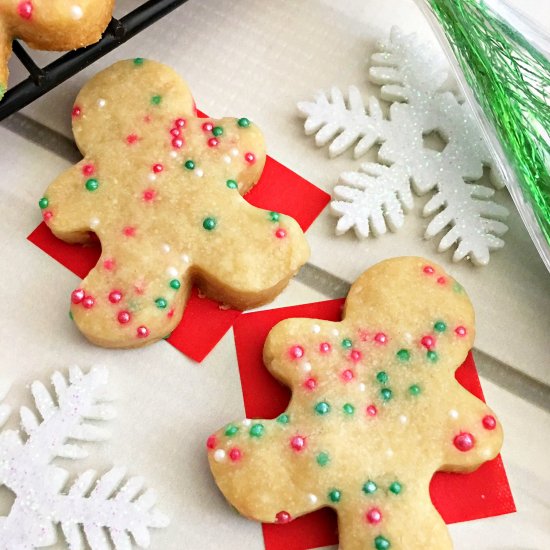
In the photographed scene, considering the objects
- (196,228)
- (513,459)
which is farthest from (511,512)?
(196,228)

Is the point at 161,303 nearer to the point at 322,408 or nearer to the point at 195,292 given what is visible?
the point at 195,292

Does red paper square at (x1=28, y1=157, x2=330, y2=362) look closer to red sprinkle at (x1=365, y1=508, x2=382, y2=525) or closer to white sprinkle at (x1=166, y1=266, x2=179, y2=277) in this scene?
white sprinkle at (x1=166, y1=266, x2=179, y2=277)

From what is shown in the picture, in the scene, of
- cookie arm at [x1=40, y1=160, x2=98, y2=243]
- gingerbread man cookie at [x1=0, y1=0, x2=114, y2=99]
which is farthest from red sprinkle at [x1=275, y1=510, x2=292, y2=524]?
gingerbread man cookie at [x1=0, y1=0, x2=114, y2=99]

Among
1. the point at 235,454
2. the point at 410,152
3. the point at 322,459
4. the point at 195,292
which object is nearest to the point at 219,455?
the point at 235,454

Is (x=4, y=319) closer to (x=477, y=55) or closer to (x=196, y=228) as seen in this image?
(x=196, y=228)

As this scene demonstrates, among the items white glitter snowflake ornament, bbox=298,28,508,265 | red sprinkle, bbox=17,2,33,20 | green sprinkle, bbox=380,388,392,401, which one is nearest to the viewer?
red sprinkle, bbox=17,2,33,20

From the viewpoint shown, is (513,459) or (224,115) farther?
(224,115)

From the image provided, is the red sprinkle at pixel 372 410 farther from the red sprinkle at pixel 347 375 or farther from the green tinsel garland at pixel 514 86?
the green tinsel garland at pixel 514 86
